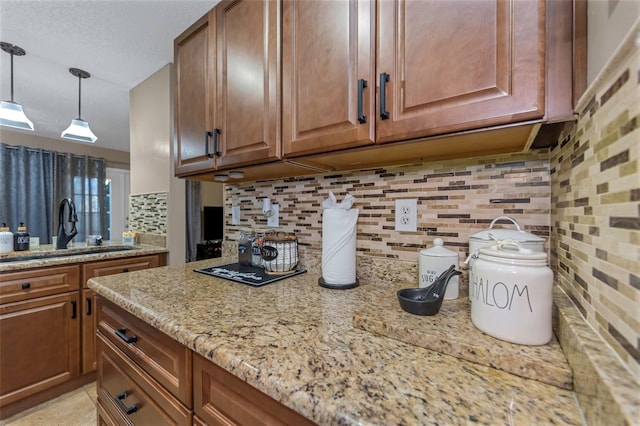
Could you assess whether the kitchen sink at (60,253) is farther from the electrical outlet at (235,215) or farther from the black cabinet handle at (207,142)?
the black cabinet handle at (207,142)

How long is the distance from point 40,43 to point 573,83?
3065 millimetres

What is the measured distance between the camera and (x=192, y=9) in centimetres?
169

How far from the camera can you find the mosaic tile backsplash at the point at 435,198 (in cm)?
82

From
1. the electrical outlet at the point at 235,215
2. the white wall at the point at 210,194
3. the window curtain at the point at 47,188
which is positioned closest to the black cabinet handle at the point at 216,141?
the electrical outlet at the point at 235,215

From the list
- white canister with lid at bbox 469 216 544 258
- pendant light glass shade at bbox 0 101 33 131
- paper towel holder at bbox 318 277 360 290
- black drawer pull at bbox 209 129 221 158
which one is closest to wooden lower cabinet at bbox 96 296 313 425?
paper towel holder at bbox 318 277 360 290

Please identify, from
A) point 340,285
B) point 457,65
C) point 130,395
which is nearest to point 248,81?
point 457,65

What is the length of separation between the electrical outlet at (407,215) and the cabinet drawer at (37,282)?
2181 mm

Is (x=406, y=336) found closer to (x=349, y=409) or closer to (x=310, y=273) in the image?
(x=349, y=409)

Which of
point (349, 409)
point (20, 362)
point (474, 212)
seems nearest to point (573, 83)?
point (474, 212)

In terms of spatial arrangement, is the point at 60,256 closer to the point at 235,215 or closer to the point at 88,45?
the point at 235,215

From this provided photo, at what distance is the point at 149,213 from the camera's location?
2580mm

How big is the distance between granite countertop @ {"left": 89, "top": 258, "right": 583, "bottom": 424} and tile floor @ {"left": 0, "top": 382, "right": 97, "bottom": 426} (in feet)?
4.71

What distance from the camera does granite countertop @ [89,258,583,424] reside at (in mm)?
408

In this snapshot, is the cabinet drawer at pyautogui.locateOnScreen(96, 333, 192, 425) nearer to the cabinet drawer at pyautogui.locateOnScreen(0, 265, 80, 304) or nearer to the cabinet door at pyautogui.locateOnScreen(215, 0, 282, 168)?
the cabinet door at pyautogui.locateOnScreen(215, 0, 282, 168)
